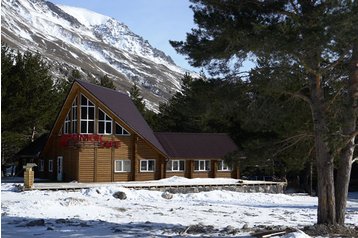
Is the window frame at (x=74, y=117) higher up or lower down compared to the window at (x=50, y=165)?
higher up

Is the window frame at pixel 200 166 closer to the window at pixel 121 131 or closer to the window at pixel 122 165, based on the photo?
the window at pixel 122 165

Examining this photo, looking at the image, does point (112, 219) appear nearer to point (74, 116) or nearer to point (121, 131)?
point (121, 131)

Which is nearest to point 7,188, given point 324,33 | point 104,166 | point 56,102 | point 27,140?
point 104,166

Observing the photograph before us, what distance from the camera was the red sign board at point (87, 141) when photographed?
34.8m

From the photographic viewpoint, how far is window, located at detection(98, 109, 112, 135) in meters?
35.6

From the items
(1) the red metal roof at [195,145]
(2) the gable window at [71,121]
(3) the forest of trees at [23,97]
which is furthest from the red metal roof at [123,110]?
(3) the forest of trees at [23,97]

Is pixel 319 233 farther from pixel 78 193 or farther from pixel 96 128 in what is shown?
pixel 96 128

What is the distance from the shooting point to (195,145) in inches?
1570

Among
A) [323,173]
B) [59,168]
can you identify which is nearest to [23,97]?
[59,168]

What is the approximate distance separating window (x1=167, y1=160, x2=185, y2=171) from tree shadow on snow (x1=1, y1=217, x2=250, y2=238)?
2194 centimetres

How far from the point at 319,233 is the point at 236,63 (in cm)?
501

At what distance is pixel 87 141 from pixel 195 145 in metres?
9.18

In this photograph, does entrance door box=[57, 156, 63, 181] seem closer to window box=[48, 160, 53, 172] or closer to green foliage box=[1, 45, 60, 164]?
window box=[48, 160, 53, 172]

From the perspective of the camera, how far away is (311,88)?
14.0m
